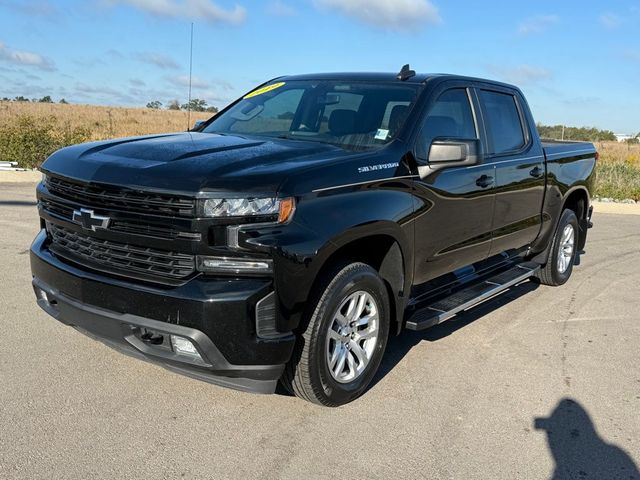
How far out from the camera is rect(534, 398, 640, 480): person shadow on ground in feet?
10.3

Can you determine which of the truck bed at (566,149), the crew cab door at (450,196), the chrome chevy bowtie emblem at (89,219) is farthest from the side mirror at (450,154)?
the truck bed at (566,149)

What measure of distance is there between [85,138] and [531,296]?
1535cm

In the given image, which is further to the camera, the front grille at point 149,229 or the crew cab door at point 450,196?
the crew cab door at point 450,196

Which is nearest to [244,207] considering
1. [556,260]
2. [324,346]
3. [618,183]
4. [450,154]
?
[324,346]

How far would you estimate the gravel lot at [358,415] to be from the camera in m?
3.09

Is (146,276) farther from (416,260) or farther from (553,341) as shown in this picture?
(553,341)

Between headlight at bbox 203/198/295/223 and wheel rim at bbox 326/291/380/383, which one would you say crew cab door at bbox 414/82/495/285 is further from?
headlight at bbox 203/198/295/223

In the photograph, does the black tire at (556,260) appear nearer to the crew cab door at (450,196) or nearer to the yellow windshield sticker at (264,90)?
the crew cab door at (450,196)

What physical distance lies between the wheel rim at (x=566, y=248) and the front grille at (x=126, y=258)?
4.83 m

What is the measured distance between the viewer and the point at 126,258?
330 centimetres

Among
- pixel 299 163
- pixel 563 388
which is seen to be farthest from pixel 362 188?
pixel 563 388

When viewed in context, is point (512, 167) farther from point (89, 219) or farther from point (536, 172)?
point (89, 219)

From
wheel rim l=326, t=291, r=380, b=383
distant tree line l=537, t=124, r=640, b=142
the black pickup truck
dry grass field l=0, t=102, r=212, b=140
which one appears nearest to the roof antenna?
the black pickup truck

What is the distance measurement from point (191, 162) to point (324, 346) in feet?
4.10
